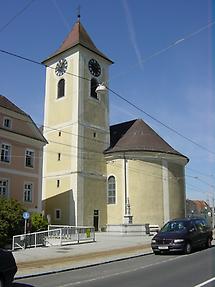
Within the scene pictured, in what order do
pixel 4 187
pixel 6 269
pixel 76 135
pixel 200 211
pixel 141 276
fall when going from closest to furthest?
pixel 6 269 < pixel 141 276 < pixel 4 187 < pixel 76 135 < pixel 200 211

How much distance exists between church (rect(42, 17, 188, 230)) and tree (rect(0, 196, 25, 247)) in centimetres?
1666

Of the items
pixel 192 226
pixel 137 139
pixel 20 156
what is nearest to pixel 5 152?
pixel 20 156

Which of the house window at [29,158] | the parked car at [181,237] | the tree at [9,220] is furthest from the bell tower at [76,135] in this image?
the parked car at [181,237]

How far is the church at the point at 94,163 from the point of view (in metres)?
45.6

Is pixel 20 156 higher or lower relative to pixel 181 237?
higher

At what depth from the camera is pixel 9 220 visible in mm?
26078

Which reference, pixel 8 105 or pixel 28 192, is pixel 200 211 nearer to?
pixel 28 192

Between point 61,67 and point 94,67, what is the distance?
4.26 meters

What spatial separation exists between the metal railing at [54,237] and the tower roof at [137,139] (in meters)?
20.0

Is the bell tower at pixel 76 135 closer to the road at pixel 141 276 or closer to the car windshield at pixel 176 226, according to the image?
the car windshield at pixel 176 226

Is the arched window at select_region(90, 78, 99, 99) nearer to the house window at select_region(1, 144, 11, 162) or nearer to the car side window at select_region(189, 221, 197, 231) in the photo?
the house window at select_region(1, 144, 11, 162)

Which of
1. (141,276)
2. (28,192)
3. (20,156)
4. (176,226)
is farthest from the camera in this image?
(28,192)

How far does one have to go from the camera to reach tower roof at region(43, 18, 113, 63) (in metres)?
50.6

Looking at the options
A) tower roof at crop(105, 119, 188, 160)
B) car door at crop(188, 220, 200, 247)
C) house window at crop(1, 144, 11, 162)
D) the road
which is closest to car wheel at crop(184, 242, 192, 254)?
car door at crop(188, 220, 200, 247)
